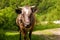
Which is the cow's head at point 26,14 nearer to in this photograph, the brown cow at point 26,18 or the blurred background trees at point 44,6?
the brown cow at point 26,18

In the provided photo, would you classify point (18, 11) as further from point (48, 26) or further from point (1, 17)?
point (48, 26)

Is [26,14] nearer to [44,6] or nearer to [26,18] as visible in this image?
[26,18]

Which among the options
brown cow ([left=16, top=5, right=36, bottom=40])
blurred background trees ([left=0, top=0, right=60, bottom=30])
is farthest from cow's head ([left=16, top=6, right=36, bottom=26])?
blurred background trees ([left=0, top=0, right=60, bottom=30])

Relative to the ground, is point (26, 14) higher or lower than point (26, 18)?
higher

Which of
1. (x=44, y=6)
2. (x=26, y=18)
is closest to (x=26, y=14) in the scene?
(x=26, y=18)

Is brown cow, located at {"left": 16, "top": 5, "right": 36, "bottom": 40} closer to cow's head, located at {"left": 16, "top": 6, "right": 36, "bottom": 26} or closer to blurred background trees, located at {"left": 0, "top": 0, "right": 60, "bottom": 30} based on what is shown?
cow's head, located at {"left": 16, "top": 6, "right": 36, "bottom": 26}

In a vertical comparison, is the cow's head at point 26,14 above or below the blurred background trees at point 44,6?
above

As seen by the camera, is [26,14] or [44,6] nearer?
[26,14]

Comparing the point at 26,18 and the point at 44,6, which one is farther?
the point at 44,6

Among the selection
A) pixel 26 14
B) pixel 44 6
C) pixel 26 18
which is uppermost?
pixel 26 14

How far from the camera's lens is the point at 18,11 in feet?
44.8

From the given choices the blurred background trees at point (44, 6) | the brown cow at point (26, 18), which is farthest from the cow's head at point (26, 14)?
the blurred background trees at point (44, 6)

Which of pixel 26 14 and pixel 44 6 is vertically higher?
pixel 26 14

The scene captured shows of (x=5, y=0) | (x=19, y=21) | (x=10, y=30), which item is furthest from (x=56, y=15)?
(x=19, y=21)
